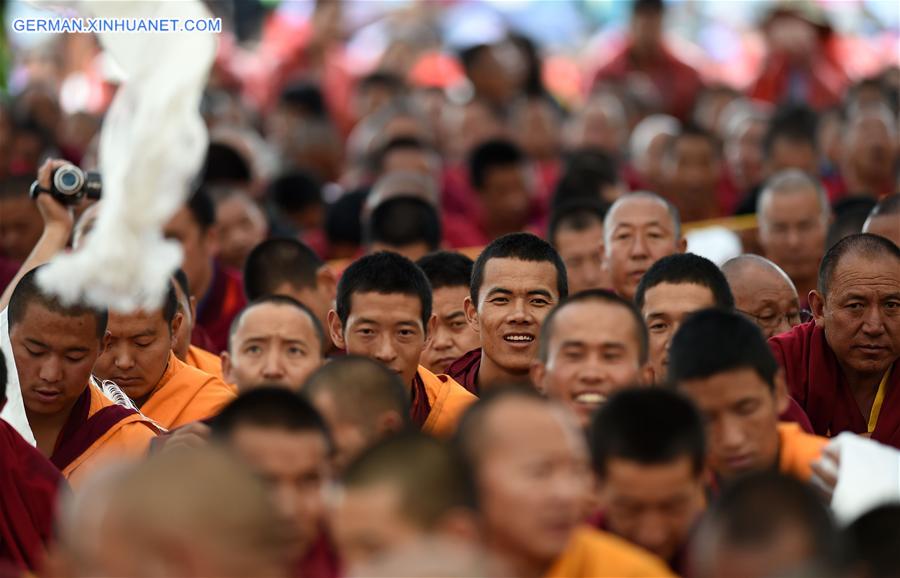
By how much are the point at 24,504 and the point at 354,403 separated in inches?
46.9

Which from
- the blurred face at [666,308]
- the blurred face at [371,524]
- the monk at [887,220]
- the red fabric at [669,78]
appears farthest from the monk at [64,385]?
the red fabric at [669,78]

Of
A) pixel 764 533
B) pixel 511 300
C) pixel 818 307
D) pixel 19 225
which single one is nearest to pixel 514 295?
pixel 511 300

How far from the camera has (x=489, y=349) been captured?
668 centimetres

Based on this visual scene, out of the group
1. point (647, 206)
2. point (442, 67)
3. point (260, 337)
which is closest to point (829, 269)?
point (647, 206)

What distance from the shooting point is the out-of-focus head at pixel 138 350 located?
6.74 meters

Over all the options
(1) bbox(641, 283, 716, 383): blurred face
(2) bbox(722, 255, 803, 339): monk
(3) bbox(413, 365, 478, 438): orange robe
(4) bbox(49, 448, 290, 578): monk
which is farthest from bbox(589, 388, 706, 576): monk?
(2) bbox(722, 255, 803, 339): monk

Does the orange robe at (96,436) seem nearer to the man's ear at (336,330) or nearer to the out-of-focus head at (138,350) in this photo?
the out-of-focus head at (138,350)

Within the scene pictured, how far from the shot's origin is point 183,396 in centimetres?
678

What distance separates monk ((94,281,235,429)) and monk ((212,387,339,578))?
1.98 m

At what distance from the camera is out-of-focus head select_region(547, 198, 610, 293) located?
→ 834 cm

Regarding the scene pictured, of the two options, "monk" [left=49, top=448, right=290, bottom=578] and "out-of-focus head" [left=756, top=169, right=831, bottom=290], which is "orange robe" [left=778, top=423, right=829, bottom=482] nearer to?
"monk" [left=49, top=448, right=290, bottom=578]

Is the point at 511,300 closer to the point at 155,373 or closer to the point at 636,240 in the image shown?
the point at 636,240

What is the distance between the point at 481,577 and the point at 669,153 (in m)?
8.61

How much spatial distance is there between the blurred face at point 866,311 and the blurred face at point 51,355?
277 cm
